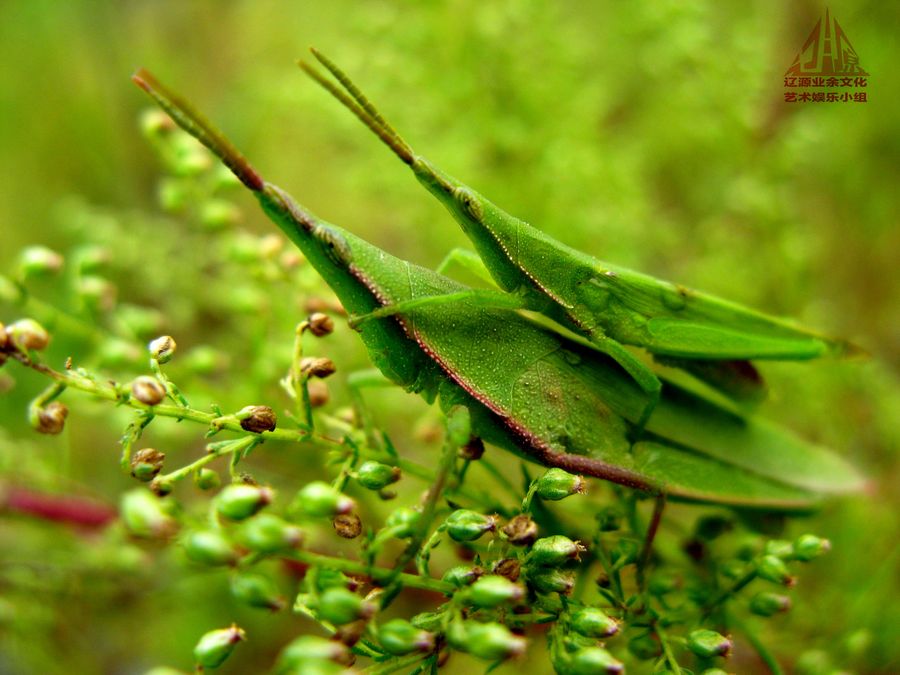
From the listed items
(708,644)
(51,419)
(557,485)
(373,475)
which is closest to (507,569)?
(557,485)

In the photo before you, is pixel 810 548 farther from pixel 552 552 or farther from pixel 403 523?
pixel 403 523

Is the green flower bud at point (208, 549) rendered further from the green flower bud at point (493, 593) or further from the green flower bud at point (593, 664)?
the green flower bud at point (593, 664)

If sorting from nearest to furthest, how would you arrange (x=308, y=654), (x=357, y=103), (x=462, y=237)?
(x=308, y=654), (x=357, y=103), (x=462, y=237)

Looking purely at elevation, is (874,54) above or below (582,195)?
above

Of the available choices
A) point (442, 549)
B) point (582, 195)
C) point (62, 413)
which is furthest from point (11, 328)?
point (582, 195)

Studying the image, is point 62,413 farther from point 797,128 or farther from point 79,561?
point 797,128

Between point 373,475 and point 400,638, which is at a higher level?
point 373,475
